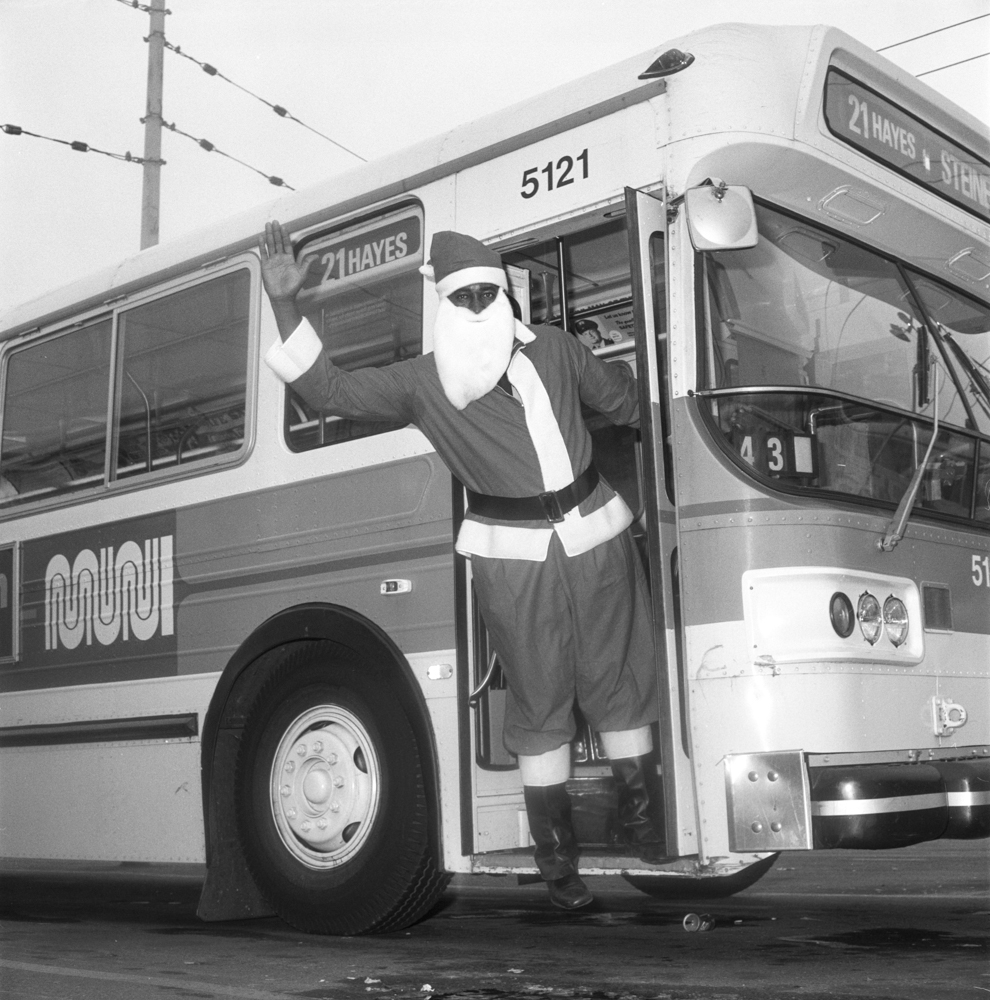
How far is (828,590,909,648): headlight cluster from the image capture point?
14.4 ft

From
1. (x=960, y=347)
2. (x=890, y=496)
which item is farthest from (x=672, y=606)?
(x=960, y=347)

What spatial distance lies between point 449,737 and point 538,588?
671mm

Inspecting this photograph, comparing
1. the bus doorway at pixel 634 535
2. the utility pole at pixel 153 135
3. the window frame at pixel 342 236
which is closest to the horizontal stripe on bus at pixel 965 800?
the bus doorway at pixel 634 535

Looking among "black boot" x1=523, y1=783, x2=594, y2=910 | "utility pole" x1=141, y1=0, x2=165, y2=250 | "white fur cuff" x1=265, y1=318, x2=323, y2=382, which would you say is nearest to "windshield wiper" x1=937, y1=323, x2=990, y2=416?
"black boot" x1=523, y1=783, x2=594, y2=910

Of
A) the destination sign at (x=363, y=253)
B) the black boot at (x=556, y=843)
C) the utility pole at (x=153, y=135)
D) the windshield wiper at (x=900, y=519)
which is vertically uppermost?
the utility pole at (x=153, y=135)

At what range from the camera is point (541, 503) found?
4.82 meters

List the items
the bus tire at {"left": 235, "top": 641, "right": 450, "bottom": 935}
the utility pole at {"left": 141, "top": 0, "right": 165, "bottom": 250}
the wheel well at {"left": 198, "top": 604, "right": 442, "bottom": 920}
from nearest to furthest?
1. the bus tire at {"left": 235, "top": 641, "right": 450, "bottom": 935}
2. the wheel well at {"left": 198, "top": 604, "right": 442, "bottom": 920}
3. the utility pole at {"left": 141, "top": 0, "right": 165, "bottom": 250}

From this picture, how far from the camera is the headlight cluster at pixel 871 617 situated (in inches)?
173

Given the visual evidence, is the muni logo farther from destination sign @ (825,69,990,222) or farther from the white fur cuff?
destination sign @ (825,69,990,222)

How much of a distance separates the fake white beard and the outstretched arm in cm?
52

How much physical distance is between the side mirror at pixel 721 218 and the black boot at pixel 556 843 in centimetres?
186

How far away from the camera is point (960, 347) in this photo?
5.30 meters

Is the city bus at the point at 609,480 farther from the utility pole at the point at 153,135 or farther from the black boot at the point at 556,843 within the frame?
the utility pole at the point at 153,135

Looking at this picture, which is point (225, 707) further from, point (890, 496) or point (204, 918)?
point (890, 496)
